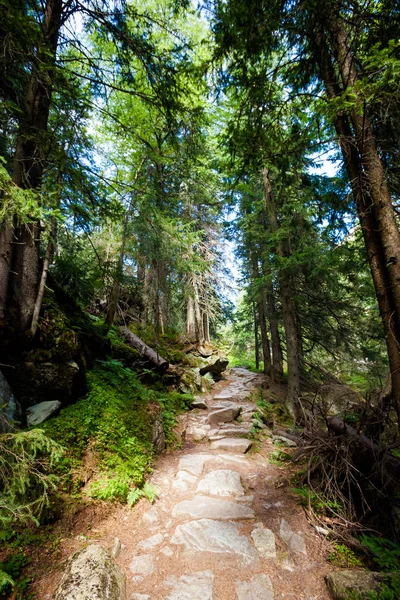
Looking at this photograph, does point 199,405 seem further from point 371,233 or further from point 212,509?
point 371,233

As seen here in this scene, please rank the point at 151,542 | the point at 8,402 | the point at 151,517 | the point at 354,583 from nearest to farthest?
1. the point at 354,583
2. the point at 151,542
3. the point at 8,402
4. the point at 151,517

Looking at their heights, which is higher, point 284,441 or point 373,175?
point 373,175

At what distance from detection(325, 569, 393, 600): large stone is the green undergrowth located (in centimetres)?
265

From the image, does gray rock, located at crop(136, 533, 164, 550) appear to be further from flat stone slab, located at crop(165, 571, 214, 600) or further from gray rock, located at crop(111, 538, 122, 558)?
flat stone slab, located at crop(165, 571, 214, 600)

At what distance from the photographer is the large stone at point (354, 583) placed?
7.35 ft

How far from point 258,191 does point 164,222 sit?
611cm

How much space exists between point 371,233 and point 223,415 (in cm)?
614

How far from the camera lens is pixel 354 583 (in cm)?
235

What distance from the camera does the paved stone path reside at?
247cm

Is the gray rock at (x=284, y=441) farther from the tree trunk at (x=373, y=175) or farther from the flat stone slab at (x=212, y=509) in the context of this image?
the tree trunk at (x=373, y=175)

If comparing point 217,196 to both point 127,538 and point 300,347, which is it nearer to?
point 300,347

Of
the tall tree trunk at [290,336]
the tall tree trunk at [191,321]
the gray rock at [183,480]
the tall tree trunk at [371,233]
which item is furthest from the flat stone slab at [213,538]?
the tall tree trunk at [191,321]

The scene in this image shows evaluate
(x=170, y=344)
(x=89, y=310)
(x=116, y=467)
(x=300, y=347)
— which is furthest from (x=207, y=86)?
(x=170, y=344)

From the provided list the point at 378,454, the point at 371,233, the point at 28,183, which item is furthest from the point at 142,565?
the point at 28,183
